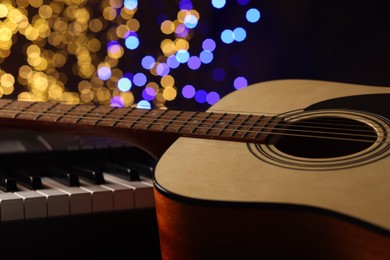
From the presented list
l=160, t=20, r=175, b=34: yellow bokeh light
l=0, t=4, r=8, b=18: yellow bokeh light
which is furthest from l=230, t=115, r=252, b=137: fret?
l=0, t=4, r=8, b=18: yellow bokeh light

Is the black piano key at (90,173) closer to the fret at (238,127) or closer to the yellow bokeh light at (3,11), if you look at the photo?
A: the fret at (238,127)

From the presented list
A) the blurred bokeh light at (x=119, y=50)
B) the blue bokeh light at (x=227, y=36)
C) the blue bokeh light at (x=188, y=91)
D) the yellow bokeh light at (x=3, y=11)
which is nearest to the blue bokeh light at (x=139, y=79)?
the blurred bokeh light at (x=119, y=50)

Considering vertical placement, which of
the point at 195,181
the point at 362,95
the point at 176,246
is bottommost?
the point at 176,246

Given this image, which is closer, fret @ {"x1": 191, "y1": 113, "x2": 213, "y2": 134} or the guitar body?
the guitar body

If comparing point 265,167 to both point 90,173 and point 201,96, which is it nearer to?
point 90,173

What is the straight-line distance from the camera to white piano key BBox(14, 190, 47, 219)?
93 cm

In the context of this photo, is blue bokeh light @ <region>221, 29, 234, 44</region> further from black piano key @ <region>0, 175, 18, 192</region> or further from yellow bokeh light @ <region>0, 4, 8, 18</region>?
black piano key @ <region>0, 175, 18, 192</region>

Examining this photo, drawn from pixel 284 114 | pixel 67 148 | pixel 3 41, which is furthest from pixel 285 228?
pixel 3 41

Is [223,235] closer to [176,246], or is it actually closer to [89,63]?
[176,246]

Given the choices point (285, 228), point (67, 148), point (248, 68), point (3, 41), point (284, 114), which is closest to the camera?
point (285, 228)

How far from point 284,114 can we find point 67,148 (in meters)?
0.48

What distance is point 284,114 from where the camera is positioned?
1.02 meters

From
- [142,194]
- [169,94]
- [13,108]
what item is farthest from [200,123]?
[169,94]

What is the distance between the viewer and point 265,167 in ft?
2.73
